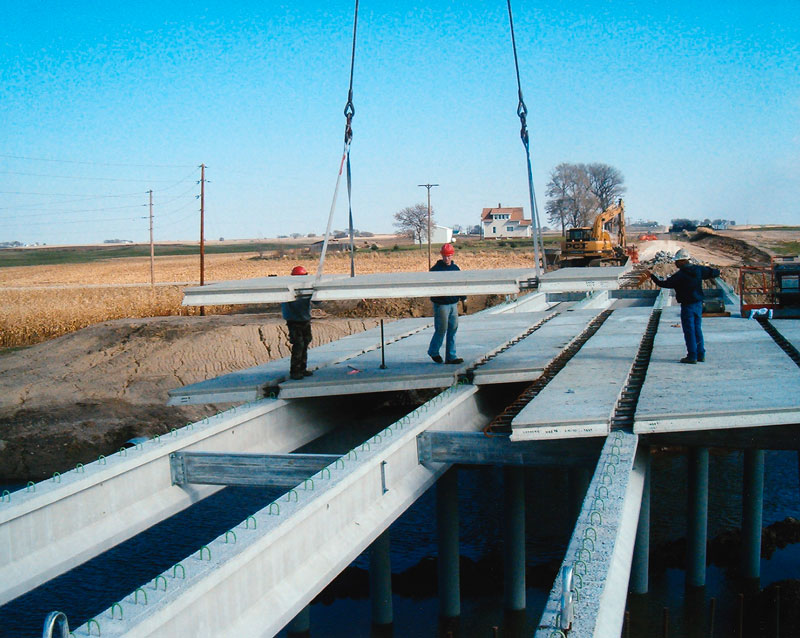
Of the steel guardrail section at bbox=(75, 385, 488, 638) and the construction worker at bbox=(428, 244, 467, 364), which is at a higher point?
the construction worker at bbox=(428, 244, 467, 364)

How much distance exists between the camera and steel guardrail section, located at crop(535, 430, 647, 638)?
4.01m

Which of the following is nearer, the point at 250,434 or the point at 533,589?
the point at 250,434

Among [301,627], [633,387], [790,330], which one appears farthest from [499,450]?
[790,330]

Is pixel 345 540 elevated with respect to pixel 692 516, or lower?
elevated

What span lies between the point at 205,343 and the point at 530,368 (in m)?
14.4

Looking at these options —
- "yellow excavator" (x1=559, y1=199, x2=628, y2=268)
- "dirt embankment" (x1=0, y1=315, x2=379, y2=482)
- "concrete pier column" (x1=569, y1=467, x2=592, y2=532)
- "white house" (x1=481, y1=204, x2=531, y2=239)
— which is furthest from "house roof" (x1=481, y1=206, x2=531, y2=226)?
"concrete pier column" (x1=569, y1=467, x2=592, y2=532)

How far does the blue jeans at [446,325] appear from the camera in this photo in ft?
33.7

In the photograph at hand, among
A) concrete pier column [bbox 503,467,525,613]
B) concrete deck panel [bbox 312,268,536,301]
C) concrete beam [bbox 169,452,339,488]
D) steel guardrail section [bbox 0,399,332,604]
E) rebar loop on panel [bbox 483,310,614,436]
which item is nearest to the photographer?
steel guardrail section [bbox 0,399,332,604]

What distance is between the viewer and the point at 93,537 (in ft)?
20.9

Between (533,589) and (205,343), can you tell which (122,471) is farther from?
(205,343)

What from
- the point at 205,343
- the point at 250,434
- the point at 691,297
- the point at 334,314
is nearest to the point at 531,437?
the point at 250,434

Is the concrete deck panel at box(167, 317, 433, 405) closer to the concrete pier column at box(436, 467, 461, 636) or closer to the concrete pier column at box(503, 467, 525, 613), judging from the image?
the concrete pier column at box(436, 467, 461, 636)

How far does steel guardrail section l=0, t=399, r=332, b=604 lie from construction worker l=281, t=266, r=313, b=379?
161 cm

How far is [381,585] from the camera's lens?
1052cm
